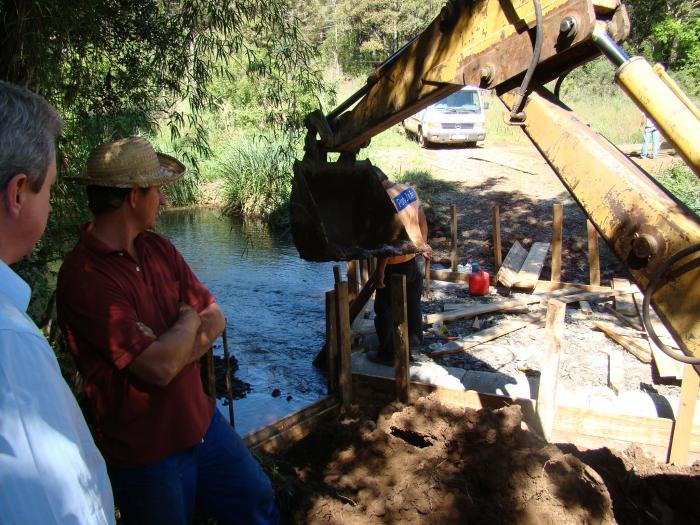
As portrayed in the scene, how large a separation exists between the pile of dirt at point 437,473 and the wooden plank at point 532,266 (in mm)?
4745

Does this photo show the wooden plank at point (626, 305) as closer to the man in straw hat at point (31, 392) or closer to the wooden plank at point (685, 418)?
the wooden plank at point (685, 418)

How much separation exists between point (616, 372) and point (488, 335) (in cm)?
155

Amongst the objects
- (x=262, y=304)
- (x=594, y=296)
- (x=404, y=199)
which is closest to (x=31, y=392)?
(x=404, y=199)

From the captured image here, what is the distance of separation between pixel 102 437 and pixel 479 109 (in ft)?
63.9

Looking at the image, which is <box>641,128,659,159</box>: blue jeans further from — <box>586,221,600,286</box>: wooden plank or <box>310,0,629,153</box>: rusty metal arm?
<box>310,0,629,153</box>: rusty metal arm

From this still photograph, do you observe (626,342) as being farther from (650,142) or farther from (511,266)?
(650,142)

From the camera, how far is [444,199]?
585 inches

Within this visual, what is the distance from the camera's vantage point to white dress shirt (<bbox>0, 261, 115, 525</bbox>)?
36.5 inches

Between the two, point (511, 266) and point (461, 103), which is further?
point (461, 103)

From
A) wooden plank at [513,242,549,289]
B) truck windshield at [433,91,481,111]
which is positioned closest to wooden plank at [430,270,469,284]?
wooden plank at [513,242,549,289]

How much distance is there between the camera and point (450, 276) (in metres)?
9.55

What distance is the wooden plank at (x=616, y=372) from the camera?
5.67 meters

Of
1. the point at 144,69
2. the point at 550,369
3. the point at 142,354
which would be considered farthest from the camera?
the point at 144,69

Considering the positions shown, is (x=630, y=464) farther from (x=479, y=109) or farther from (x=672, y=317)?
(x=479, y=109)
